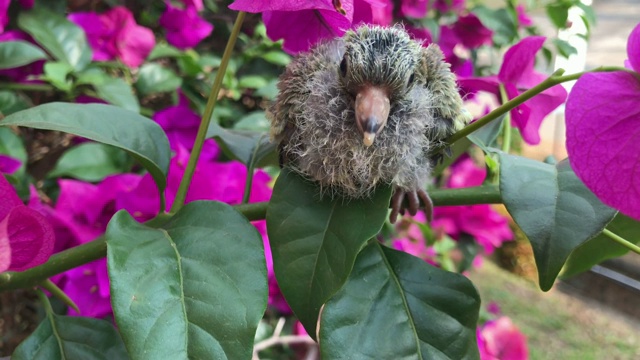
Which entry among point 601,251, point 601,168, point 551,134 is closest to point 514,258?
point 551,134

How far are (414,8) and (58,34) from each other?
1.66 ft

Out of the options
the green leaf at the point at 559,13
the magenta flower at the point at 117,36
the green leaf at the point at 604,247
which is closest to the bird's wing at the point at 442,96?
the green leaf at the point at 604,247

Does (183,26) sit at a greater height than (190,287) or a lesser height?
lesser

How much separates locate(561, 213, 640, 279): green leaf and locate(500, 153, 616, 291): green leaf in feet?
0.24

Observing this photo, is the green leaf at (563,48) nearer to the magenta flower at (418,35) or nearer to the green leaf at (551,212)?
the magenta flower at (418,35)

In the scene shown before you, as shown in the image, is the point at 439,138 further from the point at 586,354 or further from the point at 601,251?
the point at 586,354

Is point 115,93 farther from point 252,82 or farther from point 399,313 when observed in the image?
point 399,313

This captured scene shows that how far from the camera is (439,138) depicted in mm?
306

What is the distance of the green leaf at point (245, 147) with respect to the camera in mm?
383

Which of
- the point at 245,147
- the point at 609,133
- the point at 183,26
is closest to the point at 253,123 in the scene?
the point at 183,26

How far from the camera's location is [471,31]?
0.91 meters

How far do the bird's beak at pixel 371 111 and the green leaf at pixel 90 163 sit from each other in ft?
1.42

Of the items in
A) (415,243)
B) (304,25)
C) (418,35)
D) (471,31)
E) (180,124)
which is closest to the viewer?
(304,25)

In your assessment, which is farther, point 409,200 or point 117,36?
point 117,36
